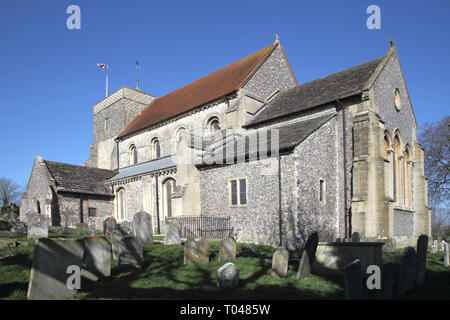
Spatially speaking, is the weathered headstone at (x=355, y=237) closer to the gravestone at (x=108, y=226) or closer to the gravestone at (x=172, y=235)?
the gravestone at (x=172, y=235)

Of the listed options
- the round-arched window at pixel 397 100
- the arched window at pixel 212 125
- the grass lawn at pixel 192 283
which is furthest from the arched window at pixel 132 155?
the round-arched window at pixel 397 100

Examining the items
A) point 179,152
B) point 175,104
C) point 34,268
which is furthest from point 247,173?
point 175,104

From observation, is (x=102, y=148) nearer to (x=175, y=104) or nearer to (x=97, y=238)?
(x=175, y=104)

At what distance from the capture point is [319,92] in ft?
59.2

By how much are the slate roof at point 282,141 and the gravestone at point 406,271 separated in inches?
293

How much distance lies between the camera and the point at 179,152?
59.6 ft

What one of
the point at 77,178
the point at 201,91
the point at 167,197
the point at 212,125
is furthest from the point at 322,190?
the point at 77,178

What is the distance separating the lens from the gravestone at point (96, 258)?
7379 millimetres

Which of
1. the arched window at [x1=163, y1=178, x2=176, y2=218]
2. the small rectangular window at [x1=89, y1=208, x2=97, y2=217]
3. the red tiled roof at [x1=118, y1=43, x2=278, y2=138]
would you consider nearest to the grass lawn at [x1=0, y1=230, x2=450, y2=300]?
the arched window at [x1=163, y1=178, x2=176, y2=218]

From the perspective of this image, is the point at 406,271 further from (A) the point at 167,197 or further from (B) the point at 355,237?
(A) the point at 167,197

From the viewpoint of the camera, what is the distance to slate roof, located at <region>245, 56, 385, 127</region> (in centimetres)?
1657

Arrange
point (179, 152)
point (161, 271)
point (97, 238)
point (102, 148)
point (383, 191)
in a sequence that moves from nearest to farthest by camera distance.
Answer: point (97, 238) → point (161, 271) → point (383, 191) → point (179, 152) → point (102, 148)

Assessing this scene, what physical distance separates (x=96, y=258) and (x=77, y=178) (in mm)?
17748
